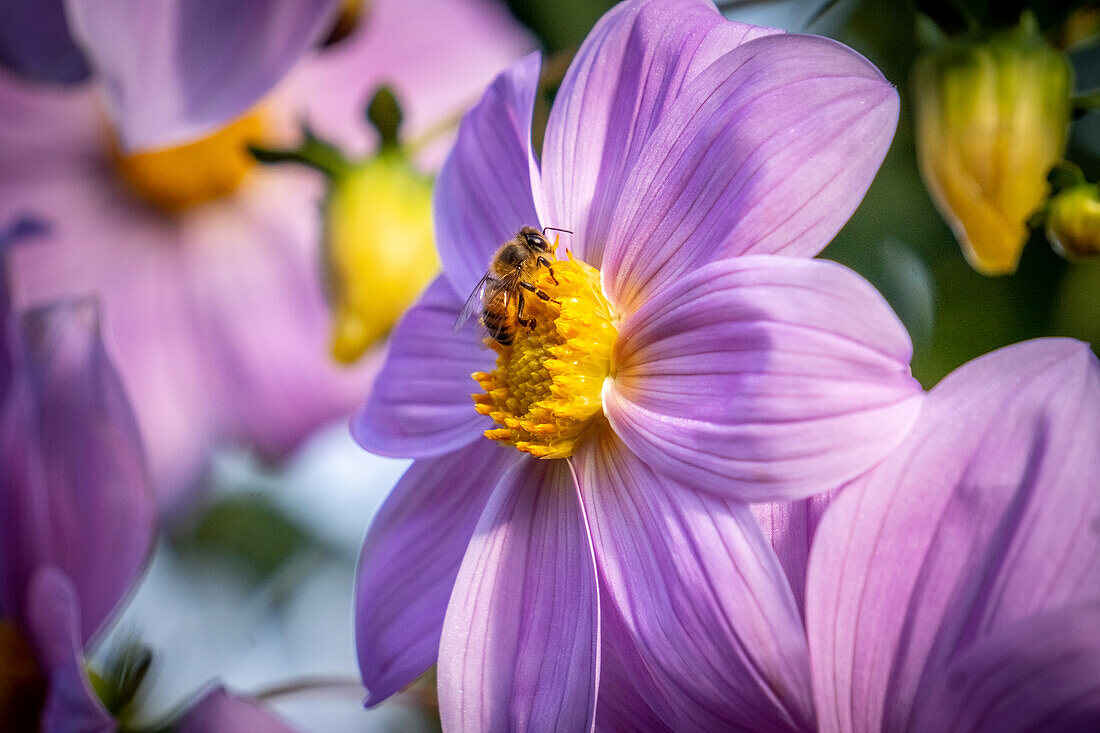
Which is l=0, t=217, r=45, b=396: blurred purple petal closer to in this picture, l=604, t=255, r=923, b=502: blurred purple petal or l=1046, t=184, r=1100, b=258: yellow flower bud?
l=604, t=255, r=923, b=502: blurred purple petal

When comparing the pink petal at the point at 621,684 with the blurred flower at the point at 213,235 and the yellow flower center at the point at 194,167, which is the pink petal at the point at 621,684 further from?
the yellow flower center at the point at 194,167

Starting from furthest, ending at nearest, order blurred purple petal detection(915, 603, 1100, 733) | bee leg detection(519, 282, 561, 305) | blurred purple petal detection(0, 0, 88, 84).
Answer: blurred purple petal detection(0, 0, 88, 84) < bee leg detection(519, 282, 561, 305) < blurred purple petal detection(915, 603, 1100, 733)

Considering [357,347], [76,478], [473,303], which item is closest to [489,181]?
[473,303]

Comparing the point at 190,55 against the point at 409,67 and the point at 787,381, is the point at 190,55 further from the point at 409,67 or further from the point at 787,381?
the point at 787,381

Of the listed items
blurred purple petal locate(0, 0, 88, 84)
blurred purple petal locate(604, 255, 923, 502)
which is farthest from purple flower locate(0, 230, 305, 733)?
blurred purple petal locate(604, 255, 923, 502)

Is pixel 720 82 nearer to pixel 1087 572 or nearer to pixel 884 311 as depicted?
pixel 884 311

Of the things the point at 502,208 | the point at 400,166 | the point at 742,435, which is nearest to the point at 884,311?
the point at 742,435
